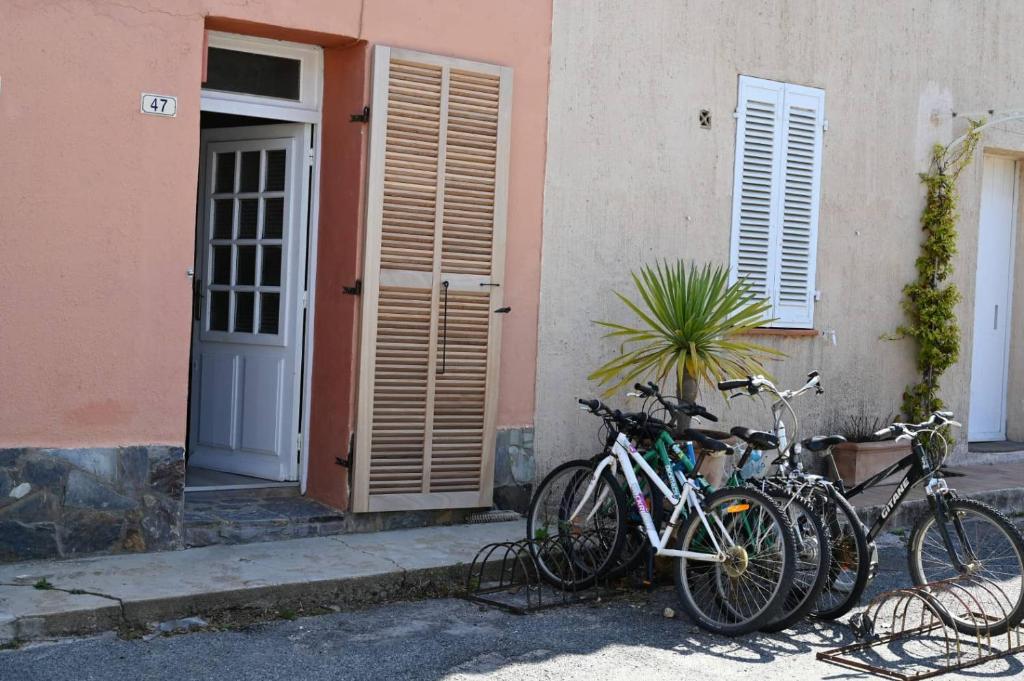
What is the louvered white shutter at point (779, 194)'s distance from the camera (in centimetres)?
919

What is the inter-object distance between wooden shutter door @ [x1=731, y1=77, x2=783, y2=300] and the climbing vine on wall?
5.31 ft

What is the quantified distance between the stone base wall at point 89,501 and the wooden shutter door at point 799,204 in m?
4.79

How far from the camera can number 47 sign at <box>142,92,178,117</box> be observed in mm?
6590

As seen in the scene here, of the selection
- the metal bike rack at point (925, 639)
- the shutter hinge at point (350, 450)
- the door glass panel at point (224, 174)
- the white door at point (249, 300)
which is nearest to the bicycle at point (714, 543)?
the metal bike rack at point (925, 639)

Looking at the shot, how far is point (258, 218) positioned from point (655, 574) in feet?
10.8

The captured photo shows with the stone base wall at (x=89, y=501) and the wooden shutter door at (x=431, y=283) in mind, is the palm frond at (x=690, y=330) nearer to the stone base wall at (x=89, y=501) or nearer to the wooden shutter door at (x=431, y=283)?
the wooden shutter door at (x=431, y=283)

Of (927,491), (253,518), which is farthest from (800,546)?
(253,518)

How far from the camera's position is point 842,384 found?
992 centimetres

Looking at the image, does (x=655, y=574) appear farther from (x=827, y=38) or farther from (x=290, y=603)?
(x=827, y=38)

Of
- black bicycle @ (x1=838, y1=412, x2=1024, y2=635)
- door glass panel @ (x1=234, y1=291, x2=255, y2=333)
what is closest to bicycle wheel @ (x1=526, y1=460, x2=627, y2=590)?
black bicycle @ (x1=838, y1=412, x2=1024, y2=635)

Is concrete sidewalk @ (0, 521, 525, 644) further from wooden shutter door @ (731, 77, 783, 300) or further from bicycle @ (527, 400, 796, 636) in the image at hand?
Answer: wooden shutter door @ (731, 77, 783, 300)

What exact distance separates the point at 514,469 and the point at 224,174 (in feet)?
8.72

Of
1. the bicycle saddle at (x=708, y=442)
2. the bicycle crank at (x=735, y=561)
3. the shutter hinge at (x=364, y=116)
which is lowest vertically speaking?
the bicycle crank at (x=735, y=561)

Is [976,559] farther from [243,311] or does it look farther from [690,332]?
[243,311]
